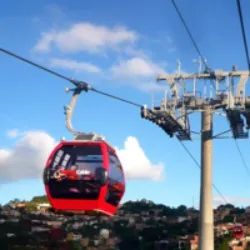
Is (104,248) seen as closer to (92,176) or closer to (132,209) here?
(132,209)

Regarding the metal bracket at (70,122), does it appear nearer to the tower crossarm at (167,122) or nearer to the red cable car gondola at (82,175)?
the red cable car gondola at (82,175)

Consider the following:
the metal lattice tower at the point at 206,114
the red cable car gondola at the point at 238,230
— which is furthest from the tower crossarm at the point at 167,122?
the red cable car gondola at the point at 238,230

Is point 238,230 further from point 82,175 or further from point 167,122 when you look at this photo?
point 82,175

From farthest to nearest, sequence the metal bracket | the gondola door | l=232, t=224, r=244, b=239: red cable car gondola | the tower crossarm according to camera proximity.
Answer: l=232, t=224, r=244, b=239: red cable car gondola, the tower crossarm, the gondola door, the metal bracket

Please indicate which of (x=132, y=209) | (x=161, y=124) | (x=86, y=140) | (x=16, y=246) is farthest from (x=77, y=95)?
(x=132, y=209)

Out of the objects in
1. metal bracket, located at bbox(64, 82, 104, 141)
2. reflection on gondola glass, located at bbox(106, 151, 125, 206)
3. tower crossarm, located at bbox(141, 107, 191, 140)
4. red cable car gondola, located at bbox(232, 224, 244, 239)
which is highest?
red cable car gondola, located at bbox(232, 224, 244, 239)

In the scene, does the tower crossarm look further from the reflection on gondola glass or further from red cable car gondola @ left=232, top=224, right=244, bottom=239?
red cable car gondola @ left=232, top=224, right=244, bottom=239

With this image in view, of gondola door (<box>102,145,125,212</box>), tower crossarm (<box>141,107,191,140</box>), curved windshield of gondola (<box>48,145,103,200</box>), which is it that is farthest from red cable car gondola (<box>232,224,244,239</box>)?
curved windshield of gondola (<box>48,145,103,200</box>)

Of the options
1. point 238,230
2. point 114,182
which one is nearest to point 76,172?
point 114,182
